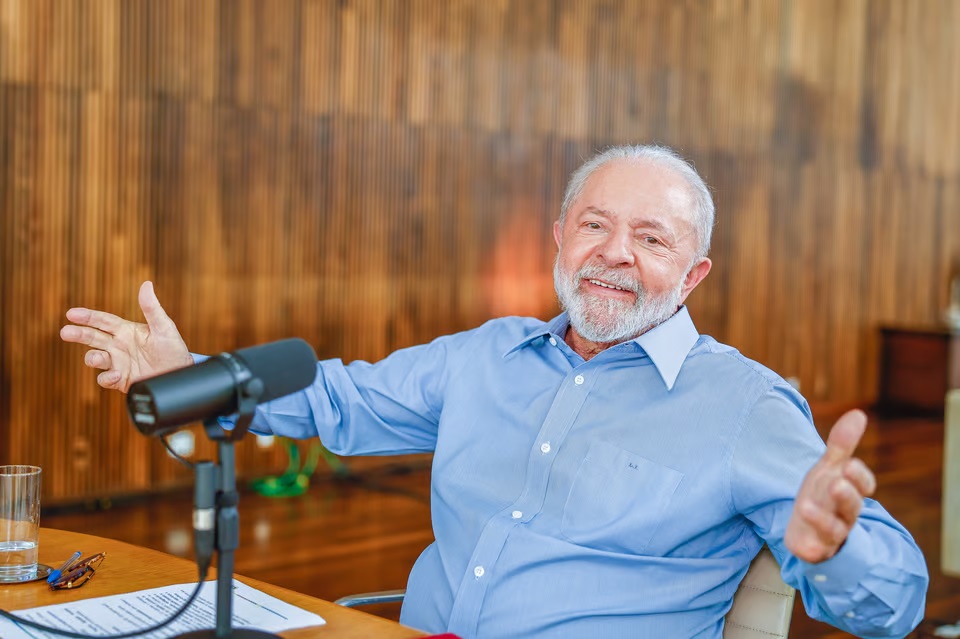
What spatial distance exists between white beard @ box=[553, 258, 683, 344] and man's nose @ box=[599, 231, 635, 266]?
2cm

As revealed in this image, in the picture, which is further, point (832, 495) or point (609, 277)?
point (609, 277)

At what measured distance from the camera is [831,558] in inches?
53.8

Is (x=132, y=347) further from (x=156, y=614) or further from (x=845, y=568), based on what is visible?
(x=845, y=568)

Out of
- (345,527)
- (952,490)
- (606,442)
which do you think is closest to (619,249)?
(606,442)

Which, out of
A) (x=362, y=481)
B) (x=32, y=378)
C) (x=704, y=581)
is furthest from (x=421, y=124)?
(x=704, y=581)

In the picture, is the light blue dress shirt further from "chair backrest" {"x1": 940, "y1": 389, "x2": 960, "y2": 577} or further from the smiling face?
"chair backrest" {"x1": 940, "y1": 389, "x2": 960, "y2": 577}

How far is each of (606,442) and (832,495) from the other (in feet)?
1.92

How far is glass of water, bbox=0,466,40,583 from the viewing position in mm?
1525

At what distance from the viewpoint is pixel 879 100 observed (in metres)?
9.77

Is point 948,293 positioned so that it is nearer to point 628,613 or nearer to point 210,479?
point 628,613

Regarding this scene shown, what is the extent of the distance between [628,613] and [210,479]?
78 centimetres

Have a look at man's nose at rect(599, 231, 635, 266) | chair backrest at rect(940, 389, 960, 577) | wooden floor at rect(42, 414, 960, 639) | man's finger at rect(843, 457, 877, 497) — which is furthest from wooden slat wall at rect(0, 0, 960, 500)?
man's finger at rect(843, 457, 877, 497)

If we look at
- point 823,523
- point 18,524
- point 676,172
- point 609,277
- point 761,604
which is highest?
point 676,172

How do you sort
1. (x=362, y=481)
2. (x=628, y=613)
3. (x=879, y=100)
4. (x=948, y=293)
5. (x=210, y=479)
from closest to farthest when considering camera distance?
(x=210, y=479) < (x=628, y=613) < (x=362, y=481) < (x=879, y=100) < (x=948, y=293)
